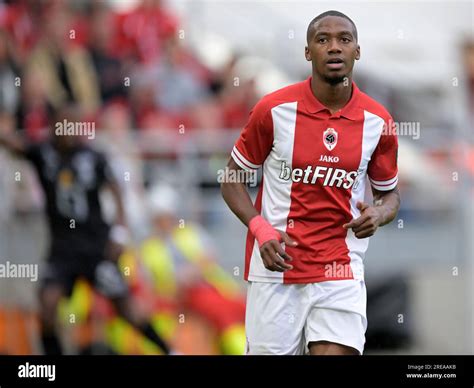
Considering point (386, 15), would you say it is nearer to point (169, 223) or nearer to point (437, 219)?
point (437, 219)

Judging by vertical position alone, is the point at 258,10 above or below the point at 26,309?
above

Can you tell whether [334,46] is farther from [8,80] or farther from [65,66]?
[65,66]

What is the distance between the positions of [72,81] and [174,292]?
2.19 meters

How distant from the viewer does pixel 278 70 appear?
38.8ft

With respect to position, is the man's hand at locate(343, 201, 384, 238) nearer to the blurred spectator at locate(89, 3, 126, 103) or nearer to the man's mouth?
the man's mouth

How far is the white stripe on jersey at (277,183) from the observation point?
5.52 meters

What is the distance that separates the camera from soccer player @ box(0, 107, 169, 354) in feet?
31.0

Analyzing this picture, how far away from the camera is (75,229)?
973 centimetres
